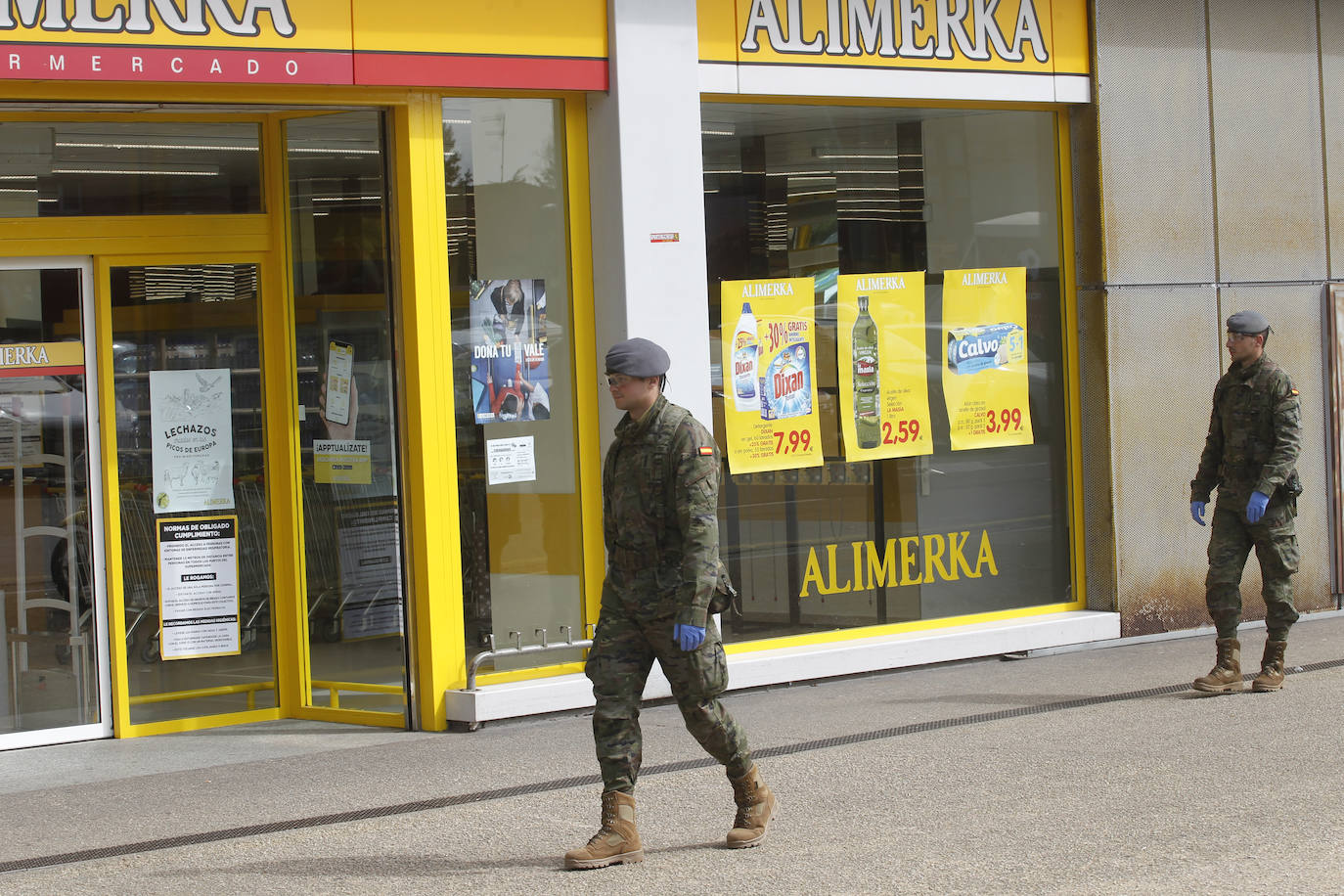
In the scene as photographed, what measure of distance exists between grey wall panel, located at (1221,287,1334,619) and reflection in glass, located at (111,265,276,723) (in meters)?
6.72

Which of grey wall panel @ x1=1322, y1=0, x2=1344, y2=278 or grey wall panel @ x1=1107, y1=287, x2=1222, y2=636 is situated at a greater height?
grey wall panel @ x1=1322, y1=0, x2=1344, y2=278

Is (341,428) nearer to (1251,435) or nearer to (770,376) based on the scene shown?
(770,376)

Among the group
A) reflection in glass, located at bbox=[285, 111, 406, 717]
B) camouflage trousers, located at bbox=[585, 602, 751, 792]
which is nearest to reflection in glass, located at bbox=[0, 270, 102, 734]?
reflection in glass, located at bbox=[285, 111, 406, 717]

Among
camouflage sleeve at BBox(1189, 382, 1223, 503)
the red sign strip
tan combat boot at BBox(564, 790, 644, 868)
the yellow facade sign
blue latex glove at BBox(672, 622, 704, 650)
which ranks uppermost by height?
the yellow facade sign

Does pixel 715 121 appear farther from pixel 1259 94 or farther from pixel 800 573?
pixel 1259 94

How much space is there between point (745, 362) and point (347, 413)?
2353 millimetres

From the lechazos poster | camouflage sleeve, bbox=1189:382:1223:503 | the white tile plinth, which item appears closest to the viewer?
the white tile plinth

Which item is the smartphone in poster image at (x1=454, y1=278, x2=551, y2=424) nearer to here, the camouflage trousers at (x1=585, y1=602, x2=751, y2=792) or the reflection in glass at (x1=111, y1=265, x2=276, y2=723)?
the reflection in glass at (x1=111, y1=265, x2=276, y2=723)

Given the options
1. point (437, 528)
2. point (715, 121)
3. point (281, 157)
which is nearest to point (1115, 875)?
point (437, 528)

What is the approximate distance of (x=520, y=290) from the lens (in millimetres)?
8148

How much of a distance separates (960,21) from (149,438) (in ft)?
18.0

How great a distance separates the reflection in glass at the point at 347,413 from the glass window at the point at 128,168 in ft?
1.08

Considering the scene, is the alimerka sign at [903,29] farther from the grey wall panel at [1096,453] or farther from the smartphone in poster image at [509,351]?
the smartphone in poster image at [509,351]

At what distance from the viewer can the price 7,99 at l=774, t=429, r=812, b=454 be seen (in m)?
8.97
